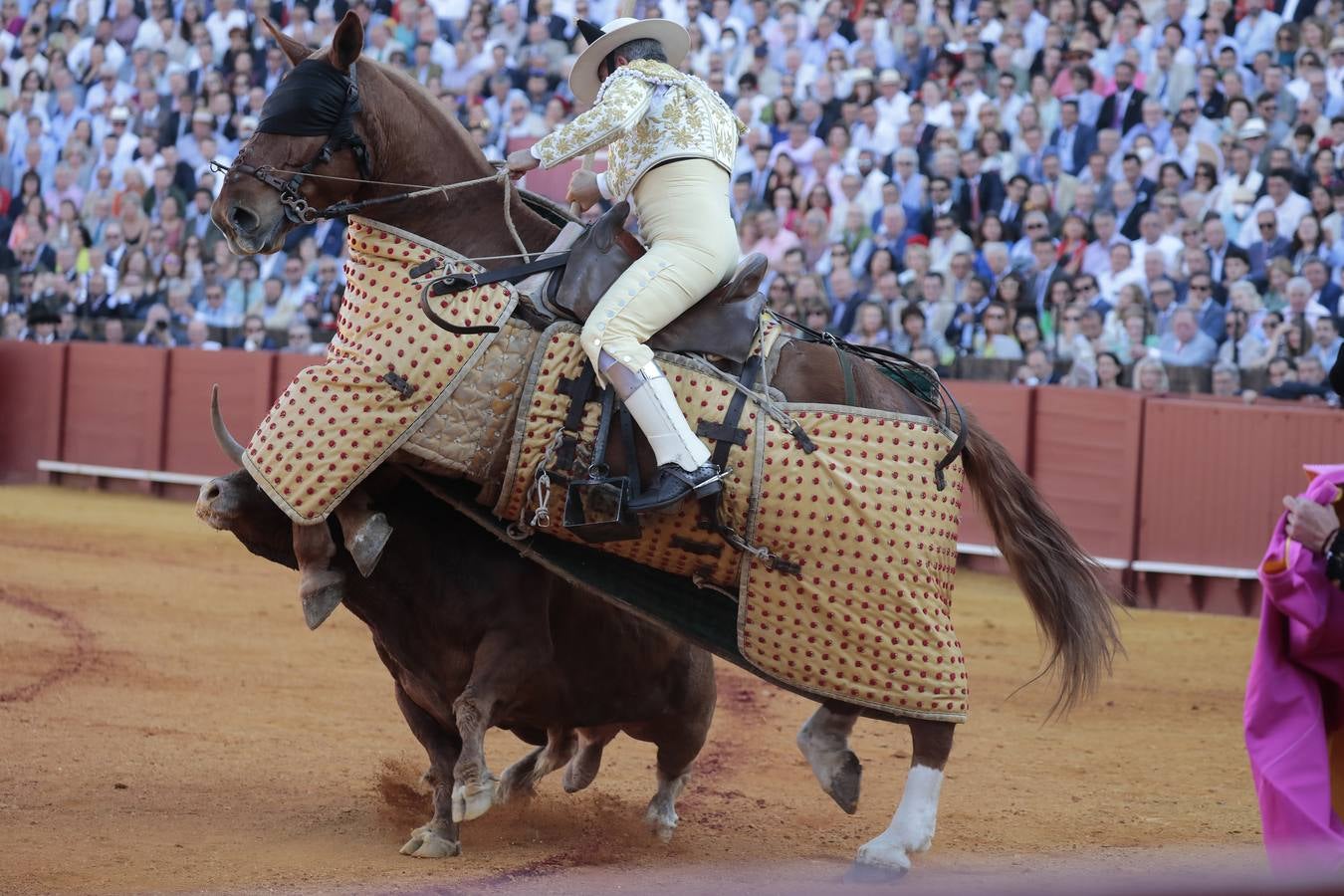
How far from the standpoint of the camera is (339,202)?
4.97 meters

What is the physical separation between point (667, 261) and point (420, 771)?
7.85ft

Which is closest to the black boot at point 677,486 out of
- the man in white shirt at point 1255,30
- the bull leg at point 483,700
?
the bull leg at point 483,700

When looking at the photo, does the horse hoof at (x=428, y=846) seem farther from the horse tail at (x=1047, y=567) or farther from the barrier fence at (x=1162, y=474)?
the barrier fence at (x=1162, y=474)

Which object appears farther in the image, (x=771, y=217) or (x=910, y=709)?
(x=771, y=217)

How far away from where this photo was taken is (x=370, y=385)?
473 centimetres

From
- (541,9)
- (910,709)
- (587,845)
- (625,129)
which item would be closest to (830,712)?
(910,709)

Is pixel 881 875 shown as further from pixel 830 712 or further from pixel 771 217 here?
pixel 771 217

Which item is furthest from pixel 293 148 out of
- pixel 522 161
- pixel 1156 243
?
pixel 1156 243

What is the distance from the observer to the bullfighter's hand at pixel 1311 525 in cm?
381

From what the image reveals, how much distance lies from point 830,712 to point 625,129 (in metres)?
2.01

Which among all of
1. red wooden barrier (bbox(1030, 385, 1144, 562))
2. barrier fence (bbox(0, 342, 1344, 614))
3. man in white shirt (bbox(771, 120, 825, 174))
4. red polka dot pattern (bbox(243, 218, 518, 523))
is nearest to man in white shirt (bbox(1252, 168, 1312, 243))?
barrier fence (bbox(0, 342, 1344, 614))

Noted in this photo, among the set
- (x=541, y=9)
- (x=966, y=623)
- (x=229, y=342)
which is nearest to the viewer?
(x=966, y=623)

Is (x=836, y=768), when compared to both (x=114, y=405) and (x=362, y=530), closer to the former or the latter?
(x=362, y=530)

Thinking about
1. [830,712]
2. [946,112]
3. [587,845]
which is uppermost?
[946,112]
